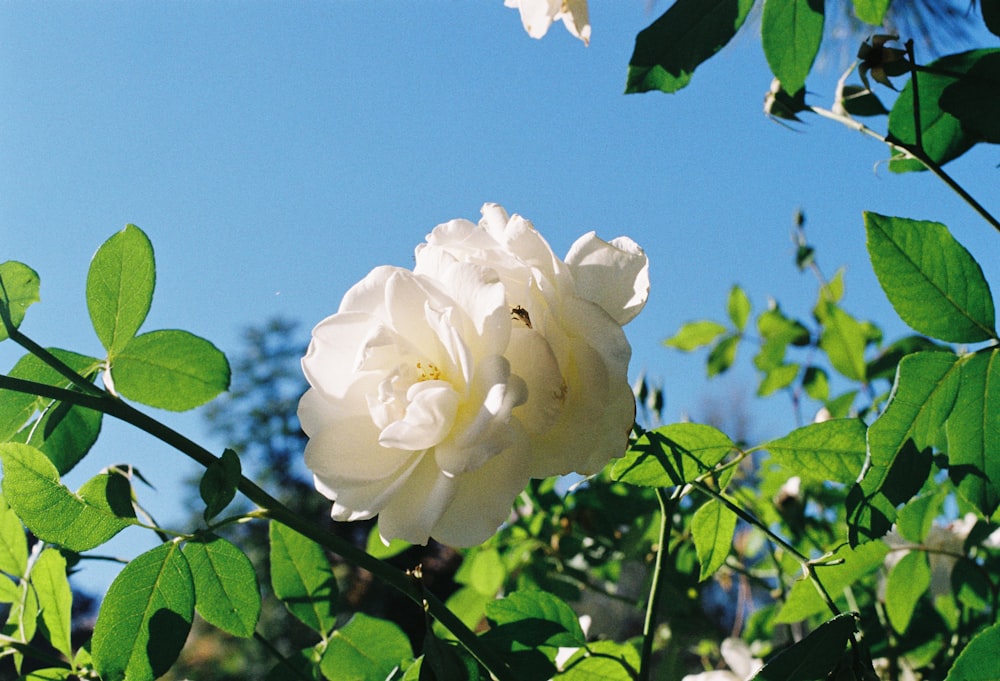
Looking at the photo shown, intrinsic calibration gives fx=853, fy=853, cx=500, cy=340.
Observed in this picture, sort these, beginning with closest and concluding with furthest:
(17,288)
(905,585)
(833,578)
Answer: (17,288) → (833,578) → (905,585)

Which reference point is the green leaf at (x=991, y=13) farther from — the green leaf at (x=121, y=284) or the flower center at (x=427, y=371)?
the green leaf at (x=121, y=284)

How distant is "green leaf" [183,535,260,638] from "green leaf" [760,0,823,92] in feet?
1.39

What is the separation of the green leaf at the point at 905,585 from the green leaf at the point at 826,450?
0.26 metres

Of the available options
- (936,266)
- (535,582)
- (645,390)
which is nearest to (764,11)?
(936,266)

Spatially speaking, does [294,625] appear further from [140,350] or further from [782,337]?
[140,350]

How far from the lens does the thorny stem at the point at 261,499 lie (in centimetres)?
36

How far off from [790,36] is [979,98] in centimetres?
11

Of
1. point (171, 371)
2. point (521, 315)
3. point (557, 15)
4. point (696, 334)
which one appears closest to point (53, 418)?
point (171, 371)

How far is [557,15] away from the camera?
57 cm

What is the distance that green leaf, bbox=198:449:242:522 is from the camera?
1.15 ft

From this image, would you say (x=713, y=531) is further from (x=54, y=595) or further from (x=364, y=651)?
(x=54, y=595)

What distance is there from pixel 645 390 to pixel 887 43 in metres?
0.36

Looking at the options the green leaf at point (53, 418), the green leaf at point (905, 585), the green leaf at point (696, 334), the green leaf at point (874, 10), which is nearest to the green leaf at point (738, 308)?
the green leaf at point (696, 334)

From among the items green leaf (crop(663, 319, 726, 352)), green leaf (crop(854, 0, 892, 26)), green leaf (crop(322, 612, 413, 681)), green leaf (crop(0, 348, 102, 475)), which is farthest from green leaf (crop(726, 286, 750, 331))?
green leaf (crop(0, 348, 102, 475))
